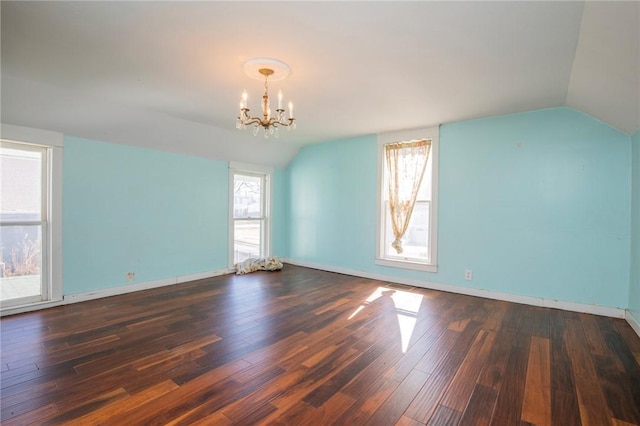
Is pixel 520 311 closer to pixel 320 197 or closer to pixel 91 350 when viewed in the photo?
pixel 320 197

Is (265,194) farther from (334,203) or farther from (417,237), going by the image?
(417,237)

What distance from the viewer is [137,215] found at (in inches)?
170

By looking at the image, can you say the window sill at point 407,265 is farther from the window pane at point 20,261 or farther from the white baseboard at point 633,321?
the window pane at point 20,261

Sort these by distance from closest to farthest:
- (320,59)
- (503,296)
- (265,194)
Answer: (320,59) < (503,296) < (265,194)

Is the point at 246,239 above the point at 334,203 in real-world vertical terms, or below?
below

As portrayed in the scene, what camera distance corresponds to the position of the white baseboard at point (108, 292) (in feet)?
11.0

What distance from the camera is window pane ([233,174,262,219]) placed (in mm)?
5691

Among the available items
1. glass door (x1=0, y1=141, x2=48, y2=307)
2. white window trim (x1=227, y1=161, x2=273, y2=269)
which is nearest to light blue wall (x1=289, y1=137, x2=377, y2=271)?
white window trim (x1=227, y1=161, x2=273, y2=269)

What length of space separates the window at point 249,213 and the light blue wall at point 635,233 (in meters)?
5.15

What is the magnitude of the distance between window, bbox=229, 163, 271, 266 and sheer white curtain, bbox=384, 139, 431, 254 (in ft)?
8.14

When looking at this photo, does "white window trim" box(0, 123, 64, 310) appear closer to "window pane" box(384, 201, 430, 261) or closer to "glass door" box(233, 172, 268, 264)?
"glass door" box(233, 172, 268, 264)

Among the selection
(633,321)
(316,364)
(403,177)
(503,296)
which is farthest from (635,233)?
(316,364)

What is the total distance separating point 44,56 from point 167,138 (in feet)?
6.28

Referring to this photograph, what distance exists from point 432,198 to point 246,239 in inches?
134
